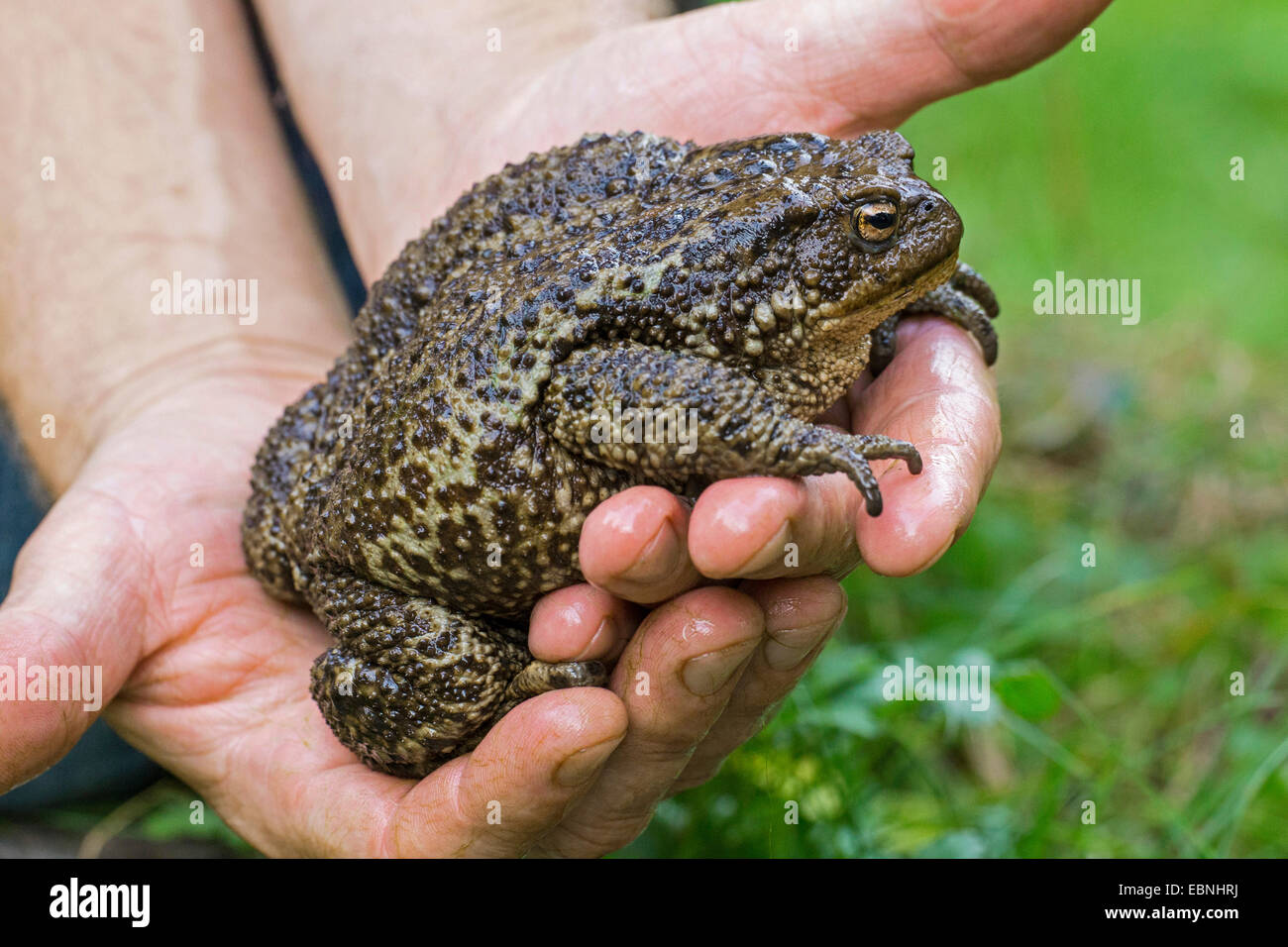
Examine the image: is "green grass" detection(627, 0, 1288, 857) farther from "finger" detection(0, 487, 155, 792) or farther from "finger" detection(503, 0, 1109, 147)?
"finger" detection(503, 0, 1109, 147)

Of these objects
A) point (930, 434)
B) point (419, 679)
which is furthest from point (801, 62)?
point (419, 679)

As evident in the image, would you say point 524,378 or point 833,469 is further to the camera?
point 524,378

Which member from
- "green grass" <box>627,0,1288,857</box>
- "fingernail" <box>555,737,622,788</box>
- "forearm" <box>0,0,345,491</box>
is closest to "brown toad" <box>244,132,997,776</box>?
"fingernail" <box>555,737,622,788</box>

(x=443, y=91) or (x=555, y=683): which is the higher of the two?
(x=443, y=91)

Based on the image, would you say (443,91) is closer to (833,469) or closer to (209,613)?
(209,613)

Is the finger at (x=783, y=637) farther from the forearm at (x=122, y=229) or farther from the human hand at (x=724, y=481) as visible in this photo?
the forearm at (x=122, y=229)
